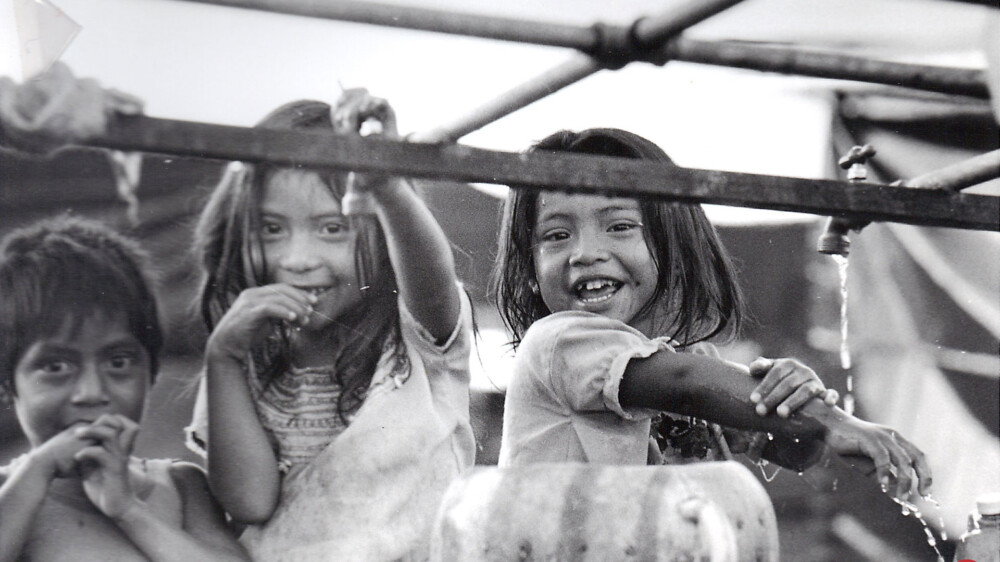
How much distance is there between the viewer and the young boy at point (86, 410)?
1.56m

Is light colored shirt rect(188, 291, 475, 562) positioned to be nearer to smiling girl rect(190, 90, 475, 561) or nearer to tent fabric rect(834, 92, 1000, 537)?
smiling girl rect(190, 90, 475, 561)

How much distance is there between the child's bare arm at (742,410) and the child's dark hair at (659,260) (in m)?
0.37

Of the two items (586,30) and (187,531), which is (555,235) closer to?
(586,30)

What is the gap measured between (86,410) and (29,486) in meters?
0.12

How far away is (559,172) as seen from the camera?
122 centimetres

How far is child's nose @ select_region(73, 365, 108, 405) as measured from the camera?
159 centimetres

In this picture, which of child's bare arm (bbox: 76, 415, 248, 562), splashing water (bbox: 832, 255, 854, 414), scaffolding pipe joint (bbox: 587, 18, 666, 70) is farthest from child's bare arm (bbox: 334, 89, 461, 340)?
splashing water (bbox: 832, 255, 854, 414)

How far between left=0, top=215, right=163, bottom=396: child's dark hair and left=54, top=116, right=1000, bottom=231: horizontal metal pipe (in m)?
0.61

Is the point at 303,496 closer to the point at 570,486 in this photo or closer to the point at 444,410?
the point at 444,410

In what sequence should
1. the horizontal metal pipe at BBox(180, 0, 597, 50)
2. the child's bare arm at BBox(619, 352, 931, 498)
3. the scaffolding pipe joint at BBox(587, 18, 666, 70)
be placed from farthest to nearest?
the scaffolding pipe joint at BBox(587, 18, 666, 70) < the horizontal metal pipe at BBox(180, 0, 597, 50) < the child's bare arm at BBox(619, 352, 931, 498)

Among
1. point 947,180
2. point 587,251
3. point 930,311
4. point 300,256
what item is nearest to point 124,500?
point 300,256

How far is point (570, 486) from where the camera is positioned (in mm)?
1415

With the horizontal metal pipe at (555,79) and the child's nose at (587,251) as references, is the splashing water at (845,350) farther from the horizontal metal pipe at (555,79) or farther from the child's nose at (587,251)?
the horizontal metal pipe at (555,79)

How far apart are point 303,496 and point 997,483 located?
1.59 metres
